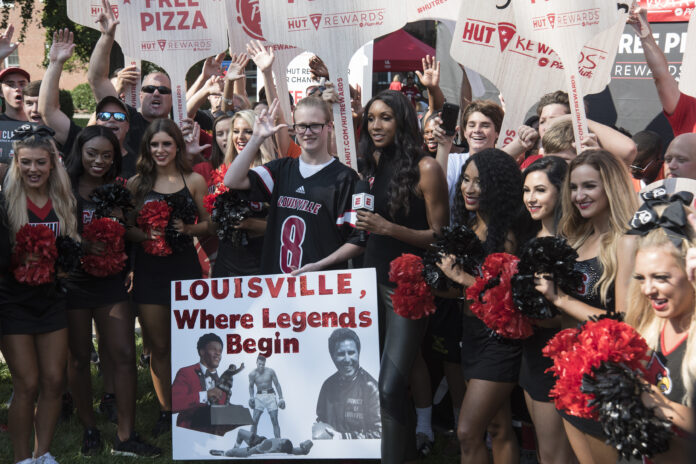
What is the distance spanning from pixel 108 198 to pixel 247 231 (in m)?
0.91

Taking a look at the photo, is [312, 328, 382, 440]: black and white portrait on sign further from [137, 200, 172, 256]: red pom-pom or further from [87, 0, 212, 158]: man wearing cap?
[87, 0, 212, 158]: man wearing cap

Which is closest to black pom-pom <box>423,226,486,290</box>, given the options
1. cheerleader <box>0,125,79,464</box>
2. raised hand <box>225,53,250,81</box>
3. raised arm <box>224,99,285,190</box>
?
raised arm <box>224,99,285,190</box>

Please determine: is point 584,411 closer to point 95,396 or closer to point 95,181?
point 95,181

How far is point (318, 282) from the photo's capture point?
472 centimetres

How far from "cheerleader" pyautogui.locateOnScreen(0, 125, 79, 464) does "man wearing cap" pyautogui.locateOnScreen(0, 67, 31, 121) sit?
2170 mm

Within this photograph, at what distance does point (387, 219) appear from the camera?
4.56 metres

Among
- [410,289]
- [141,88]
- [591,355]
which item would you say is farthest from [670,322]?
[141,88]

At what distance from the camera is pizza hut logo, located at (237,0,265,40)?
19.3ft

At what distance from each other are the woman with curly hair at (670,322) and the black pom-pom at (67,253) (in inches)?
123

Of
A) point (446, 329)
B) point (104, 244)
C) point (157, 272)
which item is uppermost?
point (104, 244)

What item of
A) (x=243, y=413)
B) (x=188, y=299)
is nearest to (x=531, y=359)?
(x=243, y=413)

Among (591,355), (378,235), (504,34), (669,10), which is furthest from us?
(669,10)

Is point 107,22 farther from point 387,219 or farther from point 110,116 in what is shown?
point 387,219

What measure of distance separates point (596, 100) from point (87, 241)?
6239 mm
